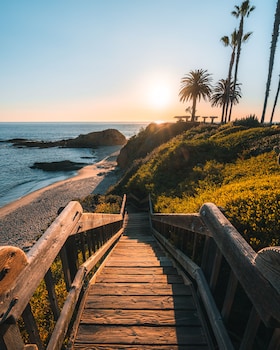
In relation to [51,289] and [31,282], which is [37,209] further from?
[31,282]

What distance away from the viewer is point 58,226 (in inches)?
80.8

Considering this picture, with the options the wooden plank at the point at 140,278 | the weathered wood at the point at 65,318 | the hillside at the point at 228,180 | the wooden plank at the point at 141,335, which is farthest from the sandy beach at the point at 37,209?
the wooden plank at the point at 141,335

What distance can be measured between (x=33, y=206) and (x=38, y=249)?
19660 millimetres

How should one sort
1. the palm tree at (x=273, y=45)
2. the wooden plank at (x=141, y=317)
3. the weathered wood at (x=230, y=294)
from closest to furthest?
the weathered wood at (x=230, y=294), the wooden plank at (x=141, y=317), the palm tree at (x=273, y=45)

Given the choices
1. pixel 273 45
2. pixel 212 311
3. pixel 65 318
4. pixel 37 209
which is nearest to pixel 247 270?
pixel 212 311

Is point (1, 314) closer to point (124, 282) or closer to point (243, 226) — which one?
point (124, 282)

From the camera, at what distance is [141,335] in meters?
2.31

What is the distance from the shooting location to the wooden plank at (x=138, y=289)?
9.81ft

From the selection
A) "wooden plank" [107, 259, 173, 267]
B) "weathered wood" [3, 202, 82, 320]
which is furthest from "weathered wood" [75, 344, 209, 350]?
"wooden plank" [107, 259, 173, 267]

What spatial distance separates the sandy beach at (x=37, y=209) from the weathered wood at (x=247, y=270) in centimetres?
1371

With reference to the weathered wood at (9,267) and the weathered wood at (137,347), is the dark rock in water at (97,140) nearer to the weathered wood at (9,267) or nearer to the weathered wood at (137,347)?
the weathered wood at (137,347)

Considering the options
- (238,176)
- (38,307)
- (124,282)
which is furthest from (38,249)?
(238,176)

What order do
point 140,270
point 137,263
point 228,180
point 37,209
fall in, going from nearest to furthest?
point 140,270 < point 137,263 < point 228,180 < point 37,209

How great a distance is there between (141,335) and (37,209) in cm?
1850
